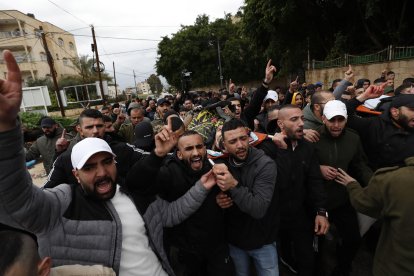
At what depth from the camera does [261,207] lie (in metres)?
2.07

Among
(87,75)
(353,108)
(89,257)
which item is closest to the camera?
(89,257)

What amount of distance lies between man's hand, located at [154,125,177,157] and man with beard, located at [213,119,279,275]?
23.2 inches

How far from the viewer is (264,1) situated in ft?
55.9

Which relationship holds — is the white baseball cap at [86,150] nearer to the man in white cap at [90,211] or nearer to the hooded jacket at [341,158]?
the man in white cap at [90,211]

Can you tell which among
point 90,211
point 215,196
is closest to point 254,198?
point 215,196

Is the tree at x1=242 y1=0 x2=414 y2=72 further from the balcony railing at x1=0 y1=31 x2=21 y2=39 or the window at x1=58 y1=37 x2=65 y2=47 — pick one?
the window at x1=58 y1=37 x2=65 y2=47

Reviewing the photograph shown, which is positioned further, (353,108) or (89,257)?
(353,108)

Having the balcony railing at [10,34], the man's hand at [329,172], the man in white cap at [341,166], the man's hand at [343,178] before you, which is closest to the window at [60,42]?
the balcony railing at [10,34]

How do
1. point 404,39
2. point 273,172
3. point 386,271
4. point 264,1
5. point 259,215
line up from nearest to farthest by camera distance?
point 386,271 < point 259,215 < point 273,172 < point 404,39 < point 264,1

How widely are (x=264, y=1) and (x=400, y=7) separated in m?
7.76

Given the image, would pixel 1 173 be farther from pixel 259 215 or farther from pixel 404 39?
pixel 404 39

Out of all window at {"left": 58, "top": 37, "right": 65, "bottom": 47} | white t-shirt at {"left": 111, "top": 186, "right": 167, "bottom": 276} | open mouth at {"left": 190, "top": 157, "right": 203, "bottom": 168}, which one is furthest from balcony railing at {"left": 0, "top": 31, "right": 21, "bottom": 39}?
white t-shirt at {"left": 111, "top": 186, "right": 167, "bottom": 276}

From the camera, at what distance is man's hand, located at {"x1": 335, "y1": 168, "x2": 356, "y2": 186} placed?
2418 millimetres

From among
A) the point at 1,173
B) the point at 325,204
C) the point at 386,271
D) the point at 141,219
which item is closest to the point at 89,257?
the point at 141,219
